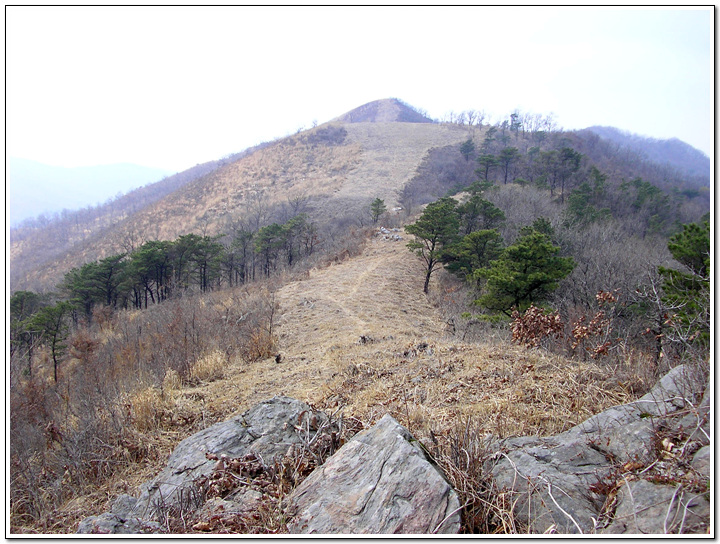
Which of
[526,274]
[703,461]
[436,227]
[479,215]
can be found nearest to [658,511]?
[703,461]

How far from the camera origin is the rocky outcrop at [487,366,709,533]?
168cm

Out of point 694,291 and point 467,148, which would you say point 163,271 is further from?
point 467,148

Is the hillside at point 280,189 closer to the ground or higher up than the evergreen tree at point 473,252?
higher up

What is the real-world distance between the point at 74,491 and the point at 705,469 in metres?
4.39

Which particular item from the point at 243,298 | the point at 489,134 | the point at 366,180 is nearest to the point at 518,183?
the point at 366,180

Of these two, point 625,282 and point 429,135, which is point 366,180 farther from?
point 625,282

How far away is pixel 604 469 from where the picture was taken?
2.04 metres

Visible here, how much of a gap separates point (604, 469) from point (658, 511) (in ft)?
1.38

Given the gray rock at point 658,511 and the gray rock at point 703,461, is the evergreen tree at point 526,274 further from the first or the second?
the gray rock at point 658,511

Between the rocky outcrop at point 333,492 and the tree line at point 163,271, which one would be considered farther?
the tree line at point 163,271

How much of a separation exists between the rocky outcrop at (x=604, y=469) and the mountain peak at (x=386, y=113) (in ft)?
368

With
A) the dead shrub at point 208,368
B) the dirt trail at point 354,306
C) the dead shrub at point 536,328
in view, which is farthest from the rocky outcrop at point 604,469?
the dirt trail at point 354,306

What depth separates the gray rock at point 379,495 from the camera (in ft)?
5.75

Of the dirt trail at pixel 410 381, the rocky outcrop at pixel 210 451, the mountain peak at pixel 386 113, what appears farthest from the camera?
the mountain peak at pixel 386 113
